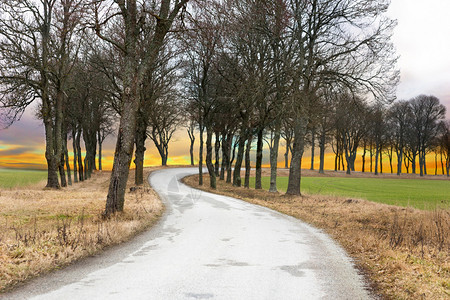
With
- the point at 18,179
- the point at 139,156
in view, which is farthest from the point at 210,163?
the point at 18,179

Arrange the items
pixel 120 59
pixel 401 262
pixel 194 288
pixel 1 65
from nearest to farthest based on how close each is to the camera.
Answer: pixel 194 288, pixel 401 262, pixel 1 65, pixel 120 59

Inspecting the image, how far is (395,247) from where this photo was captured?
771 centimetres

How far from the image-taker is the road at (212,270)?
4738 mm

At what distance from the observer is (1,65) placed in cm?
1916

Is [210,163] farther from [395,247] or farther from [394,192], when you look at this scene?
[395,247]

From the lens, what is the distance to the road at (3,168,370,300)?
4738 millimetres

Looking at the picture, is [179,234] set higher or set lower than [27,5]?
lower

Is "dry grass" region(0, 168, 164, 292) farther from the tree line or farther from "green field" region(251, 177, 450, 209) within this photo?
"green field" region(251, 177, 450, 209)

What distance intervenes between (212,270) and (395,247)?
470 centimetres

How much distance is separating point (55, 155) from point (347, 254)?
20.7 metres

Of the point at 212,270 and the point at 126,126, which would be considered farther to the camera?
the point at 126,126

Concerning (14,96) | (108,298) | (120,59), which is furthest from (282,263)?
(14,96)

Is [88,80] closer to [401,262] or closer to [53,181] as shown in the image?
[53,181]

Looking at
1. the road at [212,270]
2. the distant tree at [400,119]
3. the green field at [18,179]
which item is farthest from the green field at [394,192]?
the distant tree at [400,119]
